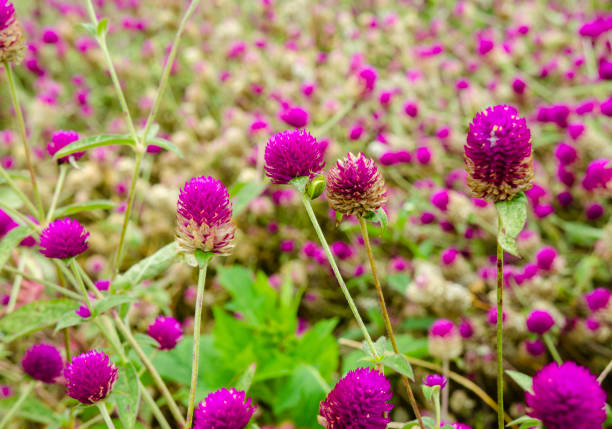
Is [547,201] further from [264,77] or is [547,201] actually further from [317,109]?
[264,77]

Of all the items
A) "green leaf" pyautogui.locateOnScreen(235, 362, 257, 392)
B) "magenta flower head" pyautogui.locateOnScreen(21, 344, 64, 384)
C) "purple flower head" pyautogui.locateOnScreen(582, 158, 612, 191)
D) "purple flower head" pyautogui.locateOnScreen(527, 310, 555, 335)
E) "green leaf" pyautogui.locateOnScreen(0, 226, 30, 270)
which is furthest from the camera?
"purple flower head" pyautogui.locateOnScreen(582, 158, 612, 191)

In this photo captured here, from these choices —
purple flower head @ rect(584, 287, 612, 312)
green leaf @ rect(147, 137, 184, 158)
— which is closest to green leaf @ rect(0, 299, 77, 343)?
green leaf @ rect(147, 137, 184, 158)

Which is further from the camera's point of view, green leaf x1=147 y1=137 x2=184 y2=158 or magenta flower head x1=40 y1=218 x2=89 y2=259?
green leaf x1=147 y1=137 x2=184 y2=158

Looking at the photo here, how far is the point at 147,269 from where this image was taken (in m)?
1.08

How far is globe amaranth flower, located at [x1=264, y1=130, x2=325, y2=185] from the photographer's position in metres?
0.79

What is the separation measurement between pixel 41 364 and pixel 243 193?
83cm

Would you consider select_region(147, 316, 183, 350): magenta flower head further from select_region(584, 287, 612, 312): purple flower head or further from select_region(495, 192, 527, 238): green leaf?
select_region(584, 287, 612, 312): purple flower head

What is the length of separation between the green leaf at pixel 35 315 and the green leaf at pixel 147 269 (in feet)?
0.38

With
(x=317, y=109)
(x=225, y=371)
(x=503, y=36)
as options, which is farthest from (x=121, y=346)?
(x=503, y=36)

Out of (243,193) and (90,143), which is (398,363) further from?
(243,193)

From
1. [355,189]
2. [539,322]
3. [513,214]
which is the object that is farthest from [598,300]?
[355,189]

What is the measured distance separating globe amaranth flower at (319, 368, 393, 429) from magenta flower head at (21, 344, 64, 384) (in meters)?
0.76

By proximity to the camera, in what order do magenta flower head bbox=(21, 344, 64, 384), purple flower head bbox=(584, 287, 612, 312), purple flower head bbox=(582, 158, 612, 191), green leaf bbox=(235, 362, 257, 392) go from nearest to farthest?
green leaf bbox=(235, 362, 257, 392), magenta flower head bbox=(21, 344, 64, 384), purple flower head bbox=(584, 287, 612, 312), purple flower head bbox=(582, 158, 612, 191)

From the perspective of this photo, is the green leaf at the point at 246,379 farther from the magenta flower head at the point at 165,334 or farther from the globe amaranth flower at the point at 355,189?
the globe amaranth flower at the point at 355,189
